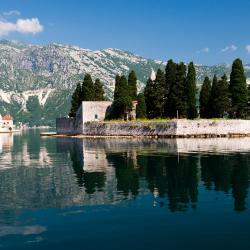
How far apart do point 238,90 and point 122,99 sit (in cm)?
2414

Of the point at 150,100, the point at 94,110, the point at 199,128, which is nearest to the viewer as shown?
the point at 199,128

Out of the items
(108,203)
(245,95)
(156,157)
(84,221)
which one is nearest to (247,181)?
(108,203)

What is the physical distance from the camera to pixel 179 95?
89500 millimetres

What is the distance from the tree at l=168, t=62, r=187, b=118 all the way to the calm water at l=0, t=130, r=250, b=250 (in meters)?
48.9

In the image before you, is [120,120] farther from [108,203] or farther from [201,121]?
[108,203]

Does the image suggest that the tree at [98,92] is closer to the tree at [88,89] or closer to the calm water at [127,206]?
the tree at [88,89]

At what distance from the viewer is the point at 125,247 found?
55.3 feet

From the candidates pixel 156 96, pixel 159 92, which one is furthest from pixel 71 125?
pixel 159 92

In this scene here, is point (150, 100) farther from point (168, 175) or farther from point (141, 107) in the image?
point (168, 175)

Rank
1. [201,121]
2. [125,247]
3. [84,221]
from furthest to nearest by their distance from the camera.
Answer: [201,121], [84,221], [125,247]

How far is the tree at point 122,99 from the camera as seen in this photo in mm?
96250

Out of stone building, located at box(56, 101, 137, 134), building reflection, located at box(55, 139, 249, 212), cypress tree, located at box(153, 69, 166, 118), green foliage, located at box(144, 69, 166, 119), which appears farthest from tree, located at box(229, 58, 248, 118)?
building reflection, located at box(55, 139, 249, 212)

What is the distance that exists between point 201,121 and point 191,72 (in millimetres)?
11688

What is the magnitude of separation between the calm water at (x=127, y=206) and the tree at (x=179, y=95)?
4889cm
